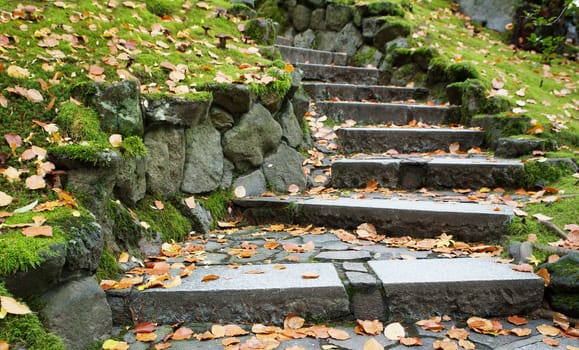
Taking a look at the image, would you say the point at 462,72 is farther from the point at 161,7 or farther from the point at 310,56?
the point at 161,7

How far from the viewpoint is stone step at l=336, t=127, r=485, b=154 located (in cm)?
439

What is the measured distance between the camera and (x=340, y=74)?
19.3 feet

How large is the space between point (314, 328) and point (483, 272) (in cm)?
94

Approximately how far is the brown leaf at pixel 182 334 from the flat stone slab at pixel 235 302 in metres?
0.10

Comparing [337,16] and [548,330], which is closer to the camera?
[548,330]

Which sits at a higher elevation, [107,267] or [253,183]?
[253,183]

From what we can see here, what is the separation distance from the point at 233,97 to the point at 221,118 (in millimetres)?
192

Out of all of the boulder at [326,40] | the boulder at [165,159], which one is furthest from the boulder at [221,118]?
the boulder at [326,40]

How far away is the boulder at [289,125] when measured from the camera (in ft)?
12.9

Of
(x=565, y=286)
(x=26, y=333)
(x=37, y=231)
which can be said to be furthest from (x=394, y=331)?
(x=37, y=231)

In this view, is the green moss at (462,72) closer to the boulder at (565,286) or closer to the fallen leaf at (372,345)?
the boulder at (565,286)

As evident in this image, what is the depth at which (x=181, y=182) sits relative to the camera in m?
3.10

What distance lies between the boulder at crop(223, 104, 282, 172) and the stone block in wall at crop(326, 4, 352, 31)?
392 centimetres

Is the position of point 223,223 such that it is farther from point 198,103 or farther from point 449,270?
point 449,270
